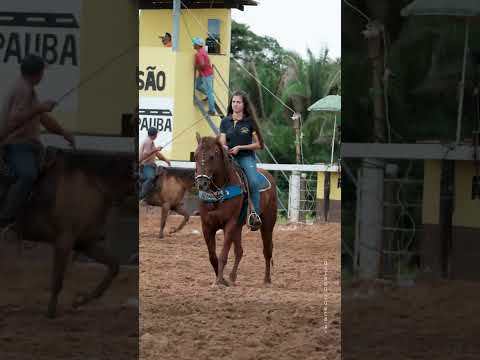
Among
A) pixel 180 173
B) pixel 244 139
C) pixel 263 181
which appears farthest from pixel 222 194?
pixel 180 173

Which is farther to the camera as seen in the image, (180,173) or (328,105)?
(328,105)

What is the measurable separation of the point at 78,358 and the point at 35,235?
425 mm

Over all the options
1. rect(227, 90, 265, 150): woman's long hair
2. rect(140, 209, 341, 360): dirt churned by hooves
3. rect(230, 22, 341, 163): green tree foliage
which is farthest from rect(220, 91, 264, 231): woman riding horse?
rect(230, 22, 341, 163): green tree foliage

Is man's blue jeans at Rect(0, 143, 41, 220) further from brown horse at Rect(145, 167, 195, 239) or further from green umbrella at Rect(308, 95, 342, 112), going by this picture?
green umbrella at Rect(308, 95, 342, 112)

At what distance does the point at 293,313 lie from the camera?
25.2 feet

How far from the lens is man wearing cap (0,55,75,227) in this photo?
3568mm

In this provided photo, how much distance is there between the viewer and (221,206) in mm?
9070

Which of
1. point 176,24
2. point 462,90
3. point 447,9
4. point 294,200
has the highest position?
point 176,24

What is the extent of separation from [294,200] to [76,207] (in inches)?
558

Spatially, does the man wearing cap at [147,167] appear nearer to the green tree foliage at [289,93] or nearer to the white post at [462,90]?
the green tree foliage at [289,93]

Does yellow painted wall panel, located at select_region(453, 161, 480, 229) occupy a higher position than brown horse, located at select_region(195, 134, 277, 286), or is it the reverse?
yellow painted wall panel, located at select_region(453, 161, 480, 229)

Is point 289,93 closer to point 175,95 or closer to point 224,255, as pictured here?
point 175,95

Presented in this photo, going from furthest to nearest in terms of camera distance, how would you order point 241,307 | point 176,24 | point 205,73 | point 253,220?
point 176,24
point 205,73
point 253,220
point 241,307

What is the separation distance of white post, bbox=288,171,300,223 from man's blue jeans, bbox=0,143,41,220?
560 inches
